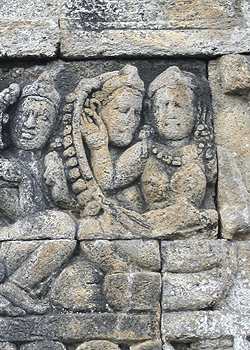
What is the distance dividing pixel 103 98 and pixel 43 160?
631 mm

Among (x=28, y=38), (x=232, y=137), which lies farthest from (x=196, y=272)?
(x=28, y=38)

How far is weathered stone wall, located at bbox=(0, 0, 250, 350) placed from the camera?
151 inches

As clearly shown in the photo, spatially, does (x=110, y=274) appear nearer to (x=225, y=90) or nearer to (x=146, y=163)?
(x=146, y=163)

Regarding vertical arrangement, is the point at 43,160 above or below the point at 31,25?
below

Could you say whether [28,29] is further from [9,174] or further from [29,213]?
[29,213]

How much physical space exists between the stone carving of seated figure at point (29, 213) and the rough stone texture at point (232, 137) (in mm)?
1123

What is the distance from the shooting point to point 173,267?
3.89 m

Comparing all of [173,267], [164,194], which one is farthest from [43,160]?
[173,267]

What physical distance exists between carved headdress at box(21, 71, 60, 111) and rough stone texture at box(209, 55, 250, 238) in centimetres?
118

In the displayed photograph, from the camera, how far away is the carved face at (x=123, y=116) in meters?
4.09

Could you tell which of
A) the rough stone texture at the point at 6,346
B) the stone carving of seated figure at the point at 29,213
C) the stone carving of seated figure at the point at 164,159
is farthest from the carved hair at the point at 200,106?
the rough stone texture at the point at 6,346

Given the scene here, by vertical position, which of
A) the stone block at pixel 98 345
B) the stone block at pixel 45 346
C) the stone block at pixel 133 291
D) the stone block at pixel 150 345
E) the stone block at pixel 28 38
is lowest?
the stone block at pixel 150 345

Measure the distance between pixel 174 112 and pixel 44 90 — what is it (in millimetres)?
963

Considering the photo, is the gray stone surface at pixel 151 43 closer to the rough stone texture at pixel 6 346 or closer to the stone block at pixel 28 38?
the stone block at pixel 28 38
